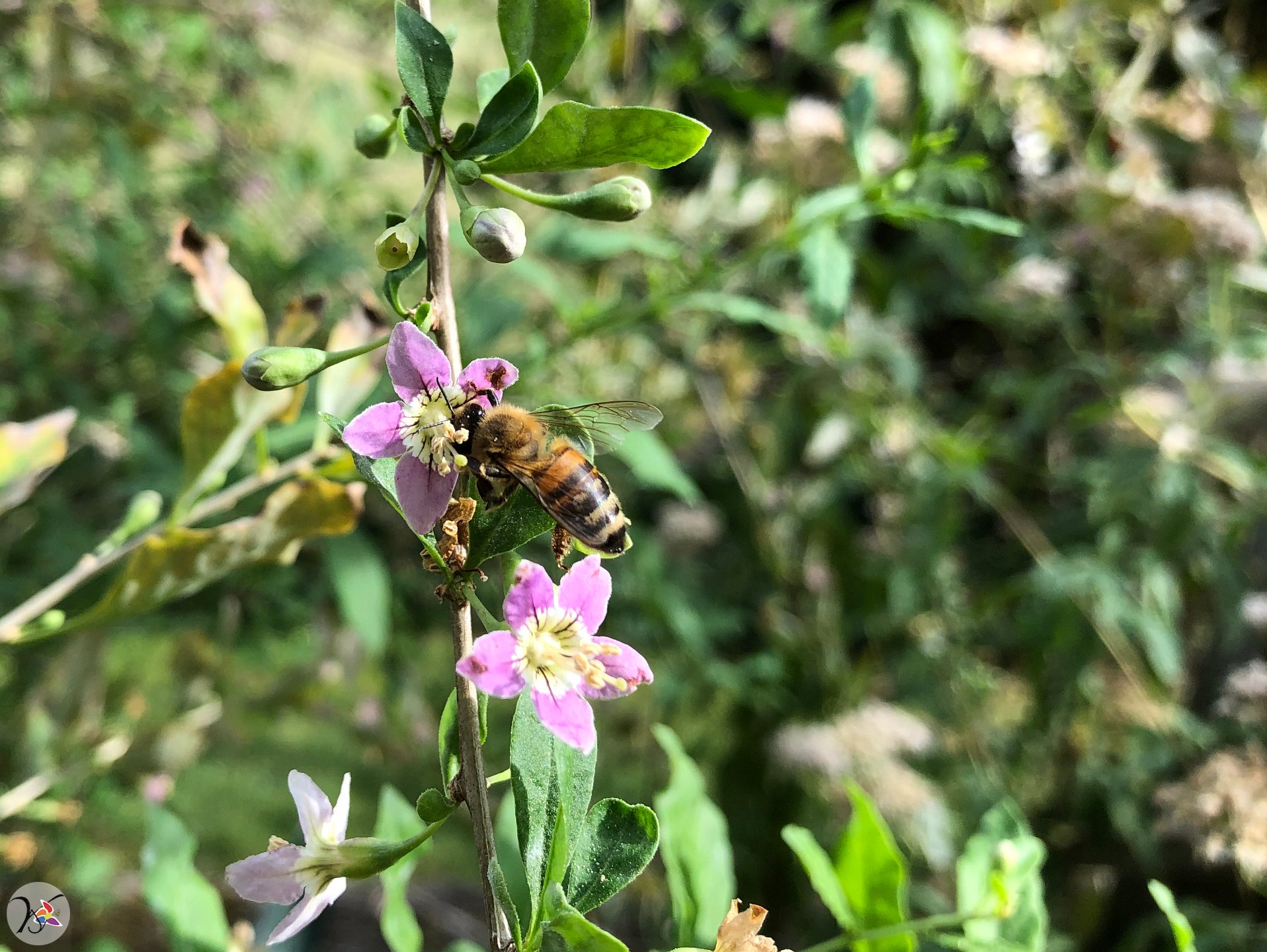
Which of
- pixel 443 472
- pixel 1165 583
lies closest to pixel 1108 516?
pixel 1165 583

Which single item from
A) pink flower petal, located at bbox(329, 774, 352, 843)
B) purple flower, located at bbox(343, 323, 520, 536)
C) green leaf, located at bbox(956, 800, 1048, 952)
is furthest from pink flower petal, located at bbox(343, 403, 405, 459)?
green leaf, located at bbox(956, 800, 1048, 952)

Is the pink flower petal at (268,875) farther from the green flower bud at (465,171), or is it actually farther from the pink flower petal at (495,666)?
the green flower bud at (465,171)

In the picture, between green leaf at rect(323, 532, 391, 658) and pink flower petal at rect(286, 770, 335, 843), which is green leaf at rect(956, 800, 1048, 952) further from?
green leaf at rect(323, 532, 391, 658)

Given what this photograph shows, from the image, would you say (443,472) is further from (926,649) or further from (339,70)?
(339,70)

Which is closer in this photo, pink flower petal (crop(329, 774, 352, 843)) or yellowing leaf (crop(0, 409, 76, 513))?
pink flower petal (crop(329, 774, 352, 843))

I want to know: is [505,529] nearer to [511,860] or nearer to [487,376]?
[487,376]
